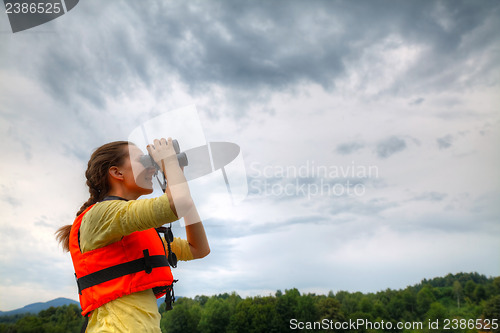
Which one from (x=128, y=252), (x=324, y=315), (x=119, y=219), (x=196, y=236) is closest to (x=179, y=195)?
(x=119, y=219)

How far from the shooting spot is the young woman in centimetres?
198

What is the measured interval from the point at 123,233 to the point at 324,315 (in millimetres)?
92994

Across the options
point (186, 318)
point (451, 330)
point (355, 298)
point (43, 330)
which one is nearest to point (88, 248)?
point (186, 318)

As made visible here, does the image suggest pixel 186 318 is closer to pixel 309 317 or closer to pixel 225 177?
pixel 309 317

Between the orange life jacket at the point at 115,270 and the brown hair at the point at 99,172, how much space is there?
298mm

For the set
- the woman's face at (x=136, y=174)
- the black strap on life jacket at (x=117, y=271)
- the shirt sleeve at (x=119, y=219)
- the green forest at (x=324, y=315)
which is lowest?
the green forest at (x=324, y=315)

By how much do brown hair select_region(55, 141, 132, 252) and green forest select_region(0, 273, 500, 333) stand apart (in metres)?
80.6

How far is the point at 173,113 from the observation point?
2.58 m

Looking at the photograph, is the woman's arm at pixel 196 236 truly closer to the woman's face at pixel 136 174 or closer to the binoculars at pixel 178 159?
the woman's face at pixel 136 174

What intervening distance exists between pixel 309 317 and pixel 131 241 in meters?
90.0

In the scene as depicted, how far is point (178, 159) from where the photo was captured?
2.29 metres

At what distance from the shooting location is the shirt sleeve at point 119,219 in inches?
76.7

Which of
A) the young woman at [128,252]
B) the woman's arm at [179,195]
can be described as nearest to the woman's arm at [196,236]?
the woman's arm at [179,195]

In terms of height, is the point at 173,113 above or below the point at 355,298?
above
